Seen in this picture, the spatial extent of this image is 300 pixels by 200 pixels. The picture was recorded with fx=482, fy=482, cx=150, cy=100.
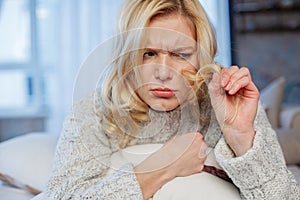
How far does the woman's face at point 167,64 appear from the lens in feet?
2.34

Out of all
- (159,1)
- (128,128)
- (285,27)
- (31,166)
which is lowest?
(31,166)

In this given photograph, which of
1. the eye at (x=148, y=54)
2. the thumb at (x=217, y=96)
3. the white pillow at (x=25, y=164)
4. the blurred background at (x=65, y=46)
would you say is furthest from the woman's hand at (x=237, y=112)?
the blurred background at (x=65, y=46)

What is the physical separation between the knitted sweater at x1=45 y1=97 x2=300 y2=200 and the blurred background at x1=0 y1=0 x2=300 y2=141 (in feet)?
7.17

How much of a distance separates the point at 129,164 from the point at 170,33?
0.80 ft

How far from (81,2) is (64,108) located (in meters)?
0.69

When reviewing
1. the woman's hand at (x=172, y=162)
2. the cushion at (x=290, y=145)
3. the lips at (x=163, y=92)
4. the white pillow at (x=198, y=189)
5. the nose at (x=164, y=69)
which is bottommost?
the cushion at (x=290, y=145)

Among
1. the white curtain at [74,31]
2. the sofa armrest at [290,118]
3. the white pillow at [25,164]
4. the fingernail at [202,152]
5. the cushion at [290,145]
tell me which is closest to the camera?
the fingernail at [202,152]

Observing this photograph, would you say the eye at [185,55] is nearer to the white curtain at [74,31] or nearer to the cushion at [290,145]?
the cushion at [290,145]

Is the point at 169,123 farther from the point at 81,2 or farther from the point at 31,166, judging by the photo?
the point at 81,2

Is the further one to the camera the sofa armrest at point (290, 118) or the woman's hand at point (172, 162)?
the sofa armrest at point (290, 118)

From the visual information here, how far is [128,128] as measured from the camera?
2.77ft

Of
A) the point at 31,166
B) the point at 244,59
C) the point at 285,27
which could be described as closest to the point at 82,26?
the point at 244,59

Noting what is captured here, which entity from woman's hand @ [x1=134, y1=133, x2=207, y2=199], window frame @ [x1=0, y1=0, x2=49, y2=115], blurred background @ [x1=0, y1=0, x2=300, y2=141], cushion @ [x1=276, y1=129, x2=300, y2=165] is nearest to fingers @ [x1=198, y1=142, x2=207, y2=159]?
woman's hand @ [x1=134, y1=133, x2=207, y2=199]

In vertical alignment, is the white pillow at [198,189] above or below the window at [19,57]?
below
